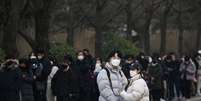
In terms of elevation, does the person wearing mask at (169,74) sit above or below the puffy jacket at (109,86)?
below

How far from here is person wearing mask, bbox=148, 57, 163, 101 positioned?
22969 millimetres

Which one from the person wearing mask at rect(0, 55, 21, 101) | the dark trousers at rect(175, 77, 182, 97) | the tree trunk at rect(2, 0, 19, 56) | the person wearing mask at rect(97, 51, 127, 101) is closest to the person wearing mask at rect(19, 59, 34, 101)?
the person wearing mask at rect(0, 55, 21, 101)

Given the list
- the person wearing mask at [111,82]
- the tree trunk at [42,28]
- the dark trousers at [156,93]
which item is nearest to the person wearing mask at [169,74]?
the dark trousers at [156,93]

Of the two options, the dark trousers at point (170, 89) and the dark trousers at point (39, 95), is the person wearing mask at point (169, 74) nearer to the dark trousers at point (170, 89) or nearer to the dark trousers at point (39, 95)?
the dark trousers at point (170, 89)

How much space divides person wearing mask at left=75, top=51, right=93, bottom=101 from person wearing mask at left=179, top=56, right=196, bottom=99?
21.3 feet

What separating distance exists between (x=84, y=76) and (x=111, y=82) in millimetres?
7116

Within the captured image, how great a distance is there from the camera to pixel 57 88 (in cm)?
1959

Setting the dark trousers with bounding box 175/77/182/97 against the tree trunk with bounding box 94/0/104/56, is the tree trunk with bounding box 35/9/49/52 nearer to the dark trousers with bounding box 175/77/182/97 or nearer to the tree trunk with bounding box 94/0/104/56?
the dark trousers with bounding box 175/77/182/97

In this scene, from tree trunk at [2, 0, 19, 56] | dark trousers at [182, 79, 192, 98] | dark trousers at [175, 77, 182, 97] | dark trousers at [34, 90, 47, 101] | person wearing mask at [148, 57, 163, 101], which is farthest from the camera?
dark trousers at [182, 79, 192, 98]

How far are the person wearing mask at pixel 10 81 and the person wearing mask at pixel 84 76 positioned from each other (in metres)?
3.53

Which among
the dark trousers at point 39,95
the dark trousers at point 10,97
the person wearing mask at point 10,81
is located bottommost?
the dark trousers at point 39,95

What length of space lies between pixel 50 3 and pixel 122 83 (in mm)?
12826

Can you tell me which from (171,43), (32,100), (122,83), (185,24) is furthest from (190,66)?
(171,43)

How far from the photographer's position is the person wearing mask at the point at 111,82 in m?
13.4
